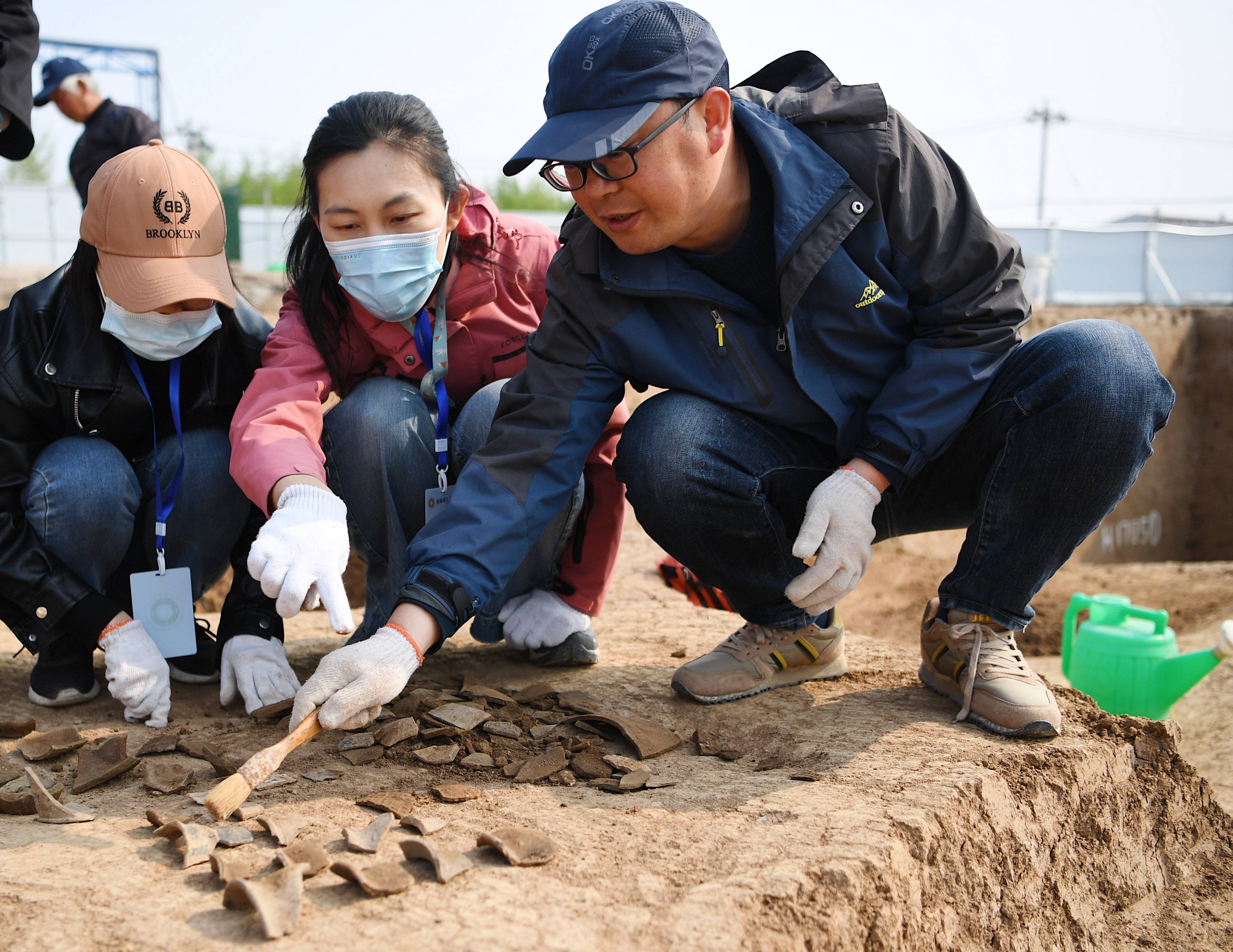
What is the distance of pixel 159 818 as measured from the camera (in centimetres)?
157

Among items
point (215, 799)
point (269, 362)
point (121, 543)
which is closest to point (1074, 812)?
point (215, 799)

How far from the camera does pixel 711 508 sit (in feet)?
6.56

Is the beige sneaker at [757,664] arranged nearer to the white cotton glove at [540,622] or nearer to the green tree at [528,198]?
the white cotton glove at [540,622]

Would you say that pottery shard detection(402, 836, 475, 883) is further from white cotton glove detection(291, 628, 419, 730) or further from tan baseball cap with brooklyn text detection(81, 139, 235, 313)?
tan baseball cap with brooklyn text detection(81, 139, 235, 313)

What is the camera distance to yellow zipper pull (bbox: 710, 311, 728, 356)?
200 cm

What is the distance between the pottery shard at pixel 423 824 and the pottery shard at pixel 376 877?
0.48ft

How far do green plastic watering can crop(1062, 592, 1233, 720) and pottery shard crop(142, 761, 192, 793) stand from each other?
100 inches

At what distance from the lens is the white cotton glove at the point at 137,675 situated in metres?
2.06

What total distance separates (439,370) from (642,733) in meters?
0.91

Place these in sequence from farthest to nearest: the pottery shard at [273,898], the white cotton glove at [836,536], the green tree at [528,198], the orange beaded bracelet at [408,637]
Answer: the green tree at [528,198]
the white cotton glove at [836,536]
the orange beaded bracelet at [408,637]
the pottery shard at [273,898]

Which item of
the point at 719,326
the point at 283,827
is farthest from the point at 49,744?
the point at 719,326

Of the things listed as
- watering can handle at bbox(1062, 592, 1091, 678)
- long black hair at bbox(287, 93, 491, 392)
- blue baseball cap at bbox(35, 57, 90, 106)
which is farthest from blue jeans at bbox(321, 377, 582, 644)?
blue baseball cap at bbox(35, 57, 90, 106)

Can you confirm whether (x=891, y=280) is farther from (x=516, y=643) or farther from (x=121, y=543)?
(x=121, y=543)

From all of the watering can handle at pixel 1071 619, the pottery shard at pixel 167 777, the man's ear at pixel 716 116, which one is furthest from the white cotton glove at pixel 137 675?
the watering can handle at pixel 1071 619
